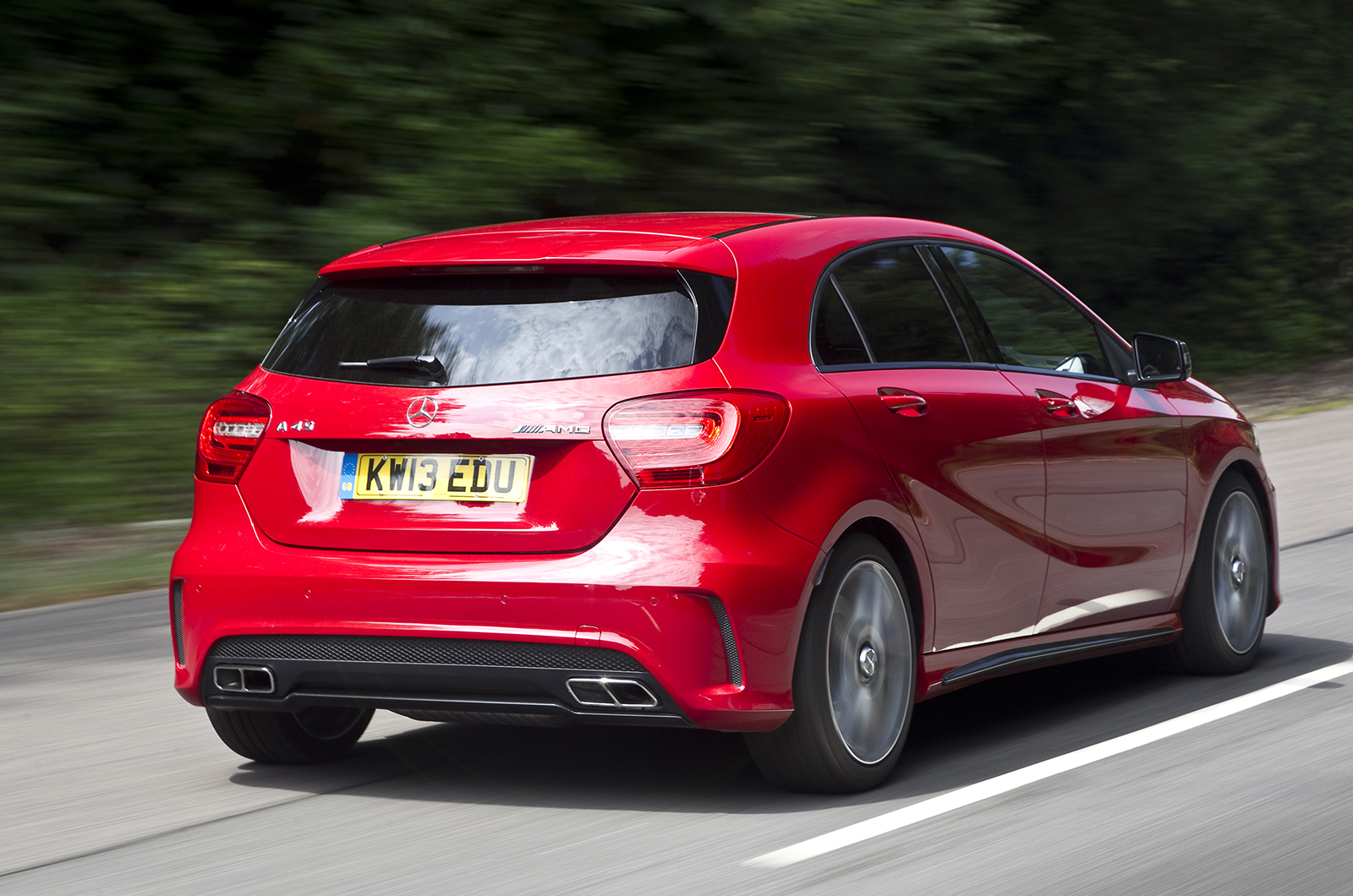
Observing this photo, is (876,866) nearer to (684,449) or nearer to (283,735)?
(684,449)

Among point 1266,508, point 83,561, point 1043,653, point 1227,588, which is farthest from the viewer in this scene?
point 83,561

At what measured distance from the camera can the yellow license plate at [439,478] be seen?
178 inches

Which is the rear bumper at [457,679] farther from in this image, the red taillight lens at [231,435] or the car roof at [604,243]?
the car roof at [604,243]

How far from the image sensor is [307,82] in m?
14.5

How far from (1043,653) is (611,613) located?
1764mm

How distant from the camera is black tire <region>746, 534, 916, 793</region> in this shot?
4.61 m

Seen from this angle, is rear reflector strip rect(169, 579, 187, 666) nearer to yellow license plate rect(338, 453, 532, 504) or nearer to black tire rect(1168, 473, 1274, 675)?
yellow license plate rect(338, 453, 532, 504)

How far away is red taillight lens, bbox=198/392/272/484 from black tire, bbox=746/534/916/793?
1.49 meters

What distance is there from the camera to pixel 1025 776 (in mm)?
4992

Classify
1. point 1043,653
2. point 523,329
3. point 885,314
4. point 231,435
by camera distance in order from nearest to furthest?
point 523,329 < point 231,435 < point 885,314 < point 1043,653

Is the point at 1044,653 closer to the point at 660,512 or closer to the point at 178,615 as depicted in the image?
the point at 660,512

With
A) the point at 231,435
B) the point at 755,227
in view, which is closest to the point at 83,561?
the point at 231,435

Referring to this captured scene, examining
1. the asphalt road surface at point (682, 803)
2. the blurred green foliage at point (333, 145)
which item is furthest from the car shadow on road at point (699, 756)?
the blurred green foliage at point (333, 145)

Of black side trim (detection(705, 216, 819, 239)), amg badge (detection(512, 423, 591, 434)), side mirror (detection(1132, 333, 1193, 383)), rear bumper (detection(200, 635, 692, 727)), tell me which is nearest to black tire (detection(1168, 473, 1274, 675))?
side mirror (detection(1132, 333, 1193, 383))
